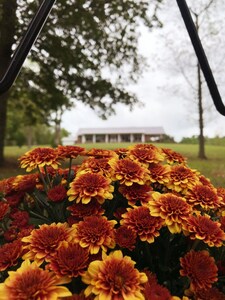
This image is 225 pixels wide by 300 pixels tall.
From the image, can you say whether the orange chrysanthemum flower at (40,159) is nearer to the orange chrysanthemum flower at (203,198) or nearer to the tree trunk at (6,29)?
the orange chrysanthemum flower at (203,198)

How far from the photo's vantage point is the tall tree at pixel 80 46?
2.50 ft

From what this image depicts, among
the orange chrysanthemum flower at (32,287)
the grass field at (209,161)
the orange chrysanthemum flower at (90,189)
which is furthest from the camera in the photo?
the grass field at (209,161)

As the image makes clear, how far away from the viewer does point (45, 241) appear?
1.03 ft

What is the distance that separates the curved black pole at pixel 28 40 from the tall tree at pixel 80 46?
0.28 metres

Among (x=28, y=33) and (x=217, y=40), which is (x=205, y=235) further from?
(x=217, y=40)

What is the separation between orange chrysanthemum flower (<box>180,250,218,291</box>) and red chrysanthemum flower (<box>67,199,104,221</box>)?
0.35ft

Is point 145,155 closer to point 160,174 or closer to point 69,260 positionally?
point 160,174

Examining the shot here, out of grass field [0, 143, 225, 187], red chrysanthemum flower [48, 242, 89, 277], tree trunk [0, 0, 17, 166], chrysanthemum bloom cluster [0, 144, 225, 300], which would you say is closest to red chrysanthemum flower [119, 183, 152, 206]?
chrysanthemum bloom cluster [0, 144, 225, 300]

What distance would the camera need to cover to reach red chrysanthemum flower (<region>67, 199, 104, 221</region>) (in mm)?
375

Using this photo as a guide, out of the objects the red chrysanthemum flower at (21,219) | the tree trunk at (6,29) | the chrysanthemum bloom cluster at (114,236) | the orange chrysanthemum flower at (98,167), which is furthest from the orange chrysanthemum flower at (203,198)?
the tree trunk at (6,29)

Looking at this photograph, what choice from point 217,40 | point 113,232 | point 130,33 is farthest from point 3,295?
point 130,33

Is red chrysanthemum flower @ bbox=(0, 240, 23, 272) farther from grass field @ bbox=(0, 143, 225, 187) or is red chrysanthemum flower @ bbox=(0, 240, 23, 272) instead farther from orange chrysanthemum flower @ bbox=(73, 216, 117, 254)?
grass field @ bbox=(0, 143, 225, 187)

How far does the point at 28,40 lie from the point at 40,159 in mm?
149

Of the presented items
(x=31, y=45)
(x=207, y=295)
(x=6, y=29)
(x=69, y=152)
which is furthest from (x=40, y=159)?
(x=6, y=29)
